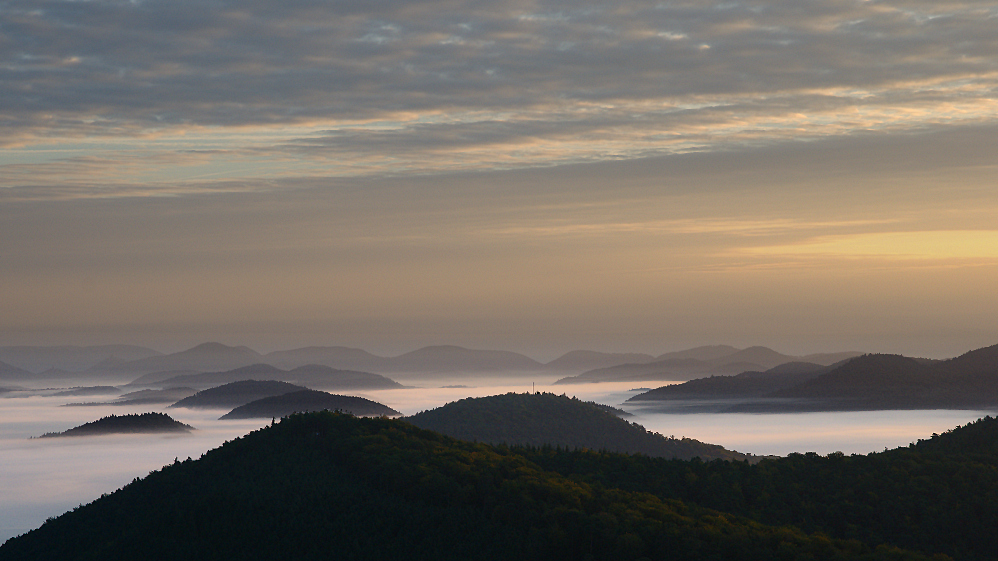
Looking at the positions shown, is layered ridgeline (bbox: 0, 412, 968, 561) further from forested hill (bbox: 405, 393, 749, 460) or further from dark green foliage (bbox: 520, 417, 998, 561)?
forested hill (bbox: 405, 393, 749, 460)

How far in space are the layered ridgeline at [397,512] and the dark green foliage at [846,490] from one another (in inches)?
17.4

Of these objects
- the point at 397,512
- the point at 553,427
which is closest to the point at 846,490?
the point at 397,512

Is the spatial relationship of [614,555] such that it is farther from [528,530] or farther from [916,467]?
[916,467]

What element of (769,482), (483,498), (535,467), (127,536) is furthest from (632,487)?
(127,536)

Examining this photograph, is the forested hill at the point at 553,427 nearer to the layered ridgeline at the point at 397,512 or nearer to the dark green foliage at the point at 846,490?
the dark green foliage at the point at 846,490

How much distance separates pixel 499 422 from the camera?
18662cm

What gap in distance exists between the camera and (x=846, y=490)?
77062mm

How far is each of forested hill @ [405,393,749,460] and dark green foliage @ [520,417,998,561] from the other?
3823 inches

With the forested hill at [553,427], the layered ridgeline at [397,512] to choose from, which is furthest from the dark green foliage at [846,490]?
the forested hill at [553,427]

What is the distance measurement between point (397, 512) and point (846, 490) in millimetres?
39960

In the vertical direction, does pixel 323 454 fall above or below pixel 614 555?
above

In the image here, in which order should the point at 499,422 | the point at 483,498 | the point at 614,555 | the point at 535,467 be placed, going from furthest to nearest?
the point at 499,422
the point at 535,467
the point at 483,498
the point at 614,555

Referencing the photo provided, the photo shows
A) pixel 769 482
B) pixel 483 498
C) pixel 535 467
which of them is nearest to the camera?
pixel 483 498

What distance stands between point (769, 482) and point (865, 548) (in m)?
24.9
